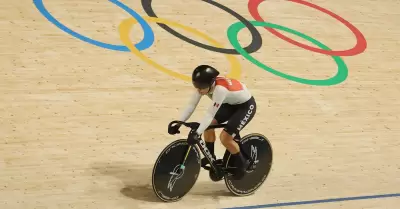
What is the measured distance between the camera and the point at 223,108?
5.89 m

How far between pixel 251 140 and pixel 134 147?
129cm

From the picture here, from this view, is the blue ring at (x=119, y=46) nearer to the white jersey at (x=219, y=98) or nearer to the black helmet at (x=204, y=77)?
the white jersey at (x=219, y=98)

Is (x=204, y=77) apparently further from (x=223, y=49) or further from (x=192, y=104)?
(x=223, y=49)

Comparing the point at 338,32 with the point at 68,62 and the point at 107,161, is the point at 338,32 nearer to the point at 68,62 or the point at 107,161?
the point at 68,62

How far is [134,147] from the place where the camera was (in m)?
6.73

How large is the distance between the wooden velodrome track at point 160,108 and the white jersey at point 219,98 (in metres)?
0.90

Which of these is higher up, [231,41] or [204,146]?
[204,146]

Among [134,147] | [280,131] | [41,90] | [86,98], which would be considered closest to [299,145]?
[280,131]

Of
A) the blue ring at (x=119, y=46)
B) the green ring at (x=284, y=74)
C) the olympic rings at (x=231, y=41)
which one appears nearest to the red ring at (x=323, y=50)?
the olympic rings at (x=231, y=41)

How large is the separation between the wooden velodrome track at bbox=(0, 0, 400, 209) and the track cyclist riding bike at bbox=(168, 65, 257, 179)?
612 millimetres

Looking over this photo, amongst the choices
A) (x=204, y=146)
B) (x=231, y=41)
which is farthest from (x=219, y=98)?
(x=231, y=41)

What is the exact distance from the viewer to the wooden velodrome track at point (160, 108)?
6.21 metres

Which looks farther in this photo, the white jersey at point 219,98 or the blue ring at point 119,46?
the blue ring at point 119,46

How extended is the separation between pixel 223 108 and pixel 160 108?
1.66m
